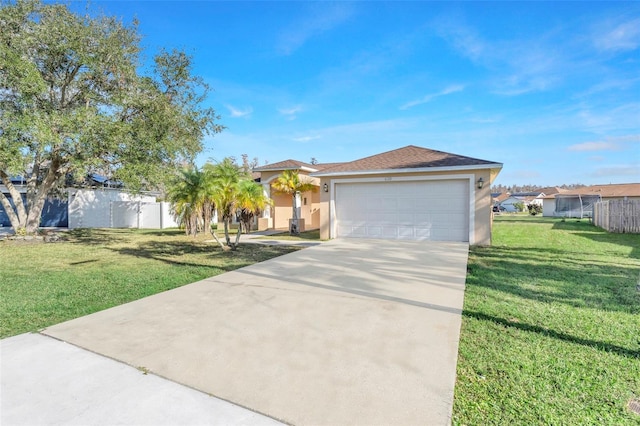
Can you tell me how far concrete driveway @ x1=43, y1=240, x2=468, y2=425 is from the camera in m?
2.61

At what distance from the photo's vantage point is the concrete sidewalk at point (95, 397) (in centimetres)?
239

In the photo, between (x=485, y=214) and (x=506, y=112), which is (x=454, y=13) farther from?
(x=506, y=112)

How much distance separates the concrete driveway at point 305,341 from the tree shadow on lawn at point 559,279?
1.01 meters

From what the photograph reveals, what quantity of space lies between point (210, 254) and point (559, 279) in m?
9.36

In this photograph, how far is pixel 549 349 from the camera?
11.4 feet

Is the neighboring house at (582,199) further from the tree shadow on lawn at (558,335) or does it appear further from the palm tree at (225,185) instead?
the tree shadow on lawn at (558,335)

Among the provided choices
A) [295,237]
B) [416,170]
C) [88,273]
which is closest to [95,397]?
[88,273]

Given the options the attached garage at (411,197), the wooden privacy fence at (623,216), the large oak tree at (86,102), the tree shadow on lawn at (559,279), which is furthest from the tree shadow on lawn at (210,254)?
the wooden privacy fence at (623,216)

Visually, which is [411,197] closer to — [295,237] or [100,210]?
[295,237]

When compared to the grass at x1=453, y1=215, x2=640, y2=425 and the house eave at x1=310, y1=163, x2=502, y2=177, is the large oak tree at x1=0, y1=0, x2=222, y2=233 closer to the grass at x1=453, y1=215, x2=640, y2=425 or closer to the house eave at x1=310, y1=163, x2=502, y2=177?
the house eave at x1=310, y1=163, x2=502, y2=177

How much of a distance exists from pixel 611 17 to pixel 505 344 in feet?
37.4

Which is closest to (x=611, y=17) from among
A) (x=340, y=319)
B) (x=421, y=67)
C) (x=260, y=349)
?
(x=421, y=67)

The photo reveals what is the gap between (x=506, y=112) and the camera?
17.2 meters

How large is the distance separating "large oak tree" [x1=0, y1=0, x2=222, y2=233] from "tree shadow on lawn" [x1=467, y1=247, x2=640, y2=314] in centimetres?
1249
